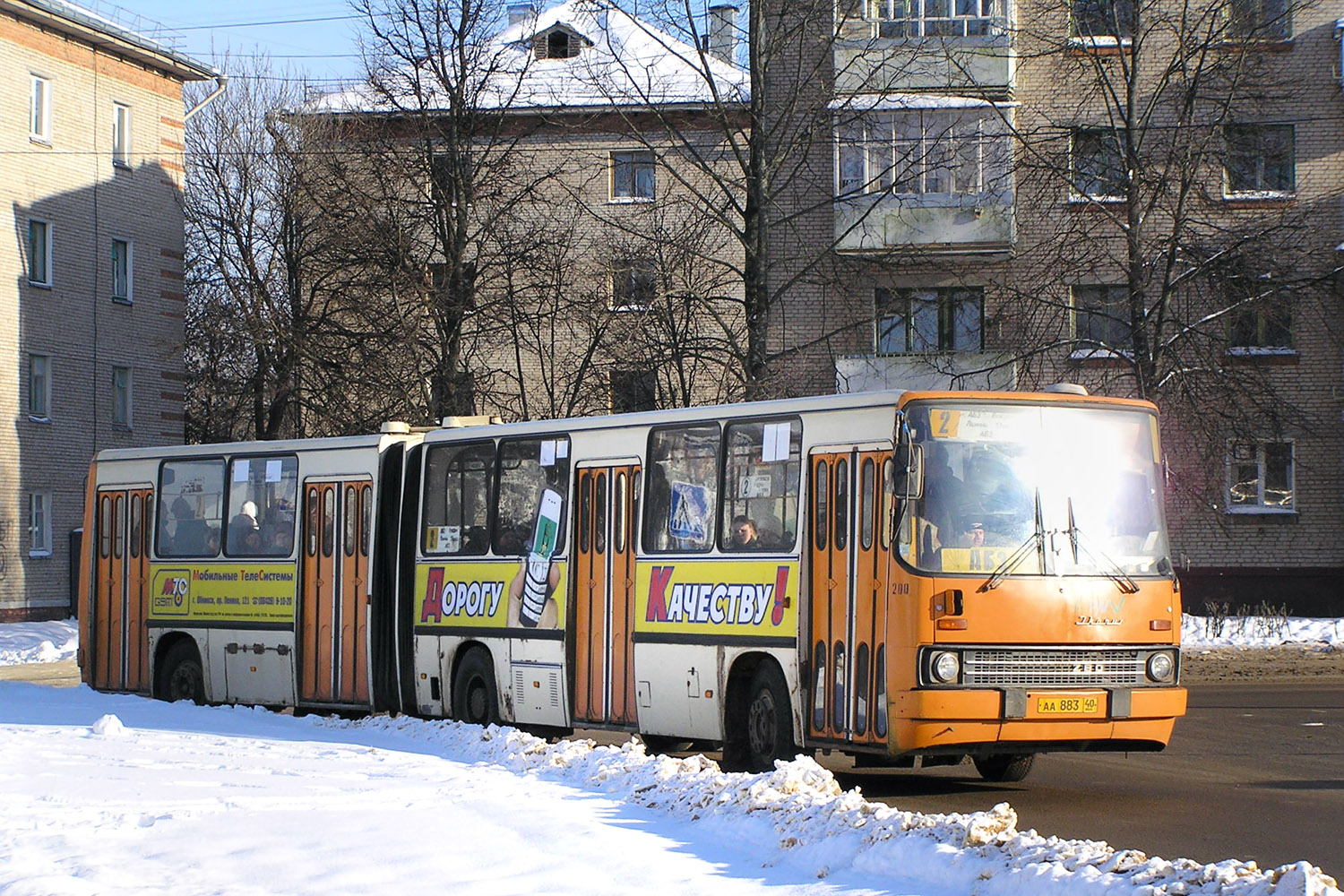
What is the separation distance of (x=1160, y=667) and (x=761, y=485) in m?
3.28

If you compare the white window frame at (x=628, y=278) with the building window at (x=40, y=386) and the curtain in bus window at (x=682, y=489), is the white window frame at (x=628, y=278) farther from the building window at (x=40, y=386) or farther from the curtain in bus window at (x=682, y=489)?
the building window at (x=40, y=386)

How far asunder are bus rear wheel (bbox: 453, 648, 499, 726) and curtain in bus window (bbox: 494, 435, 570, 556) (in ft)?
3.64

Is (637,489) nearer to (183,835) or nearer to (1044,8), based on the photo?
(183,835)

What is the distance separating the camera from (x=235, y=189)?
150 feet

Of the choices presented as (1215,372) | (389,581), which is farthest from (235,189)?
(389,581)

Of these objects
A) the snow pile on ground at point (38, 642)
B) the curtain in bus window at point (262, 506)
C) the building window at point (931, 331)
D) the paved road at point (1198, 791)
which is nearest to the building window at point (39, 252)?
the snow pile on ground at point (38, 642)

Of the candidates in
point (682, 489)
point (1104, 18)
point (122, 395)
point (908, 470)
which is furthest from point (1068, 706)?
point (122, 395)

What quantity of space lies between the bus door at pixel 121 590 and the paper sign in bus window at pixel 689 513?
28.9ft

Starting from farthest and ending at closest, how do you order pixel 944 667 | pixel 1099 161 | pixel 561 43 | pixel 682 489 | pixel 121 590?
pixel 561 43
pixel 1099 161
pixel 121 590
pixel 682 489
pixel 944 667

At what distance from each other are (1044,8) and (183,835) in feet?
87.2

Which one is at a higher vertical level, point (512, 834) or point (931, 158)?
point (931, 158)

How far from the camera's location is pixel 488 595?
55.5 ft

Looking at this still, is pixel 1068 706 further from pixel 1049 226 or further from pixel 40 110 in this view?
pixel 40 110

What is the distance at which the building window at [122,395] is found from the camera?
43188 mm
